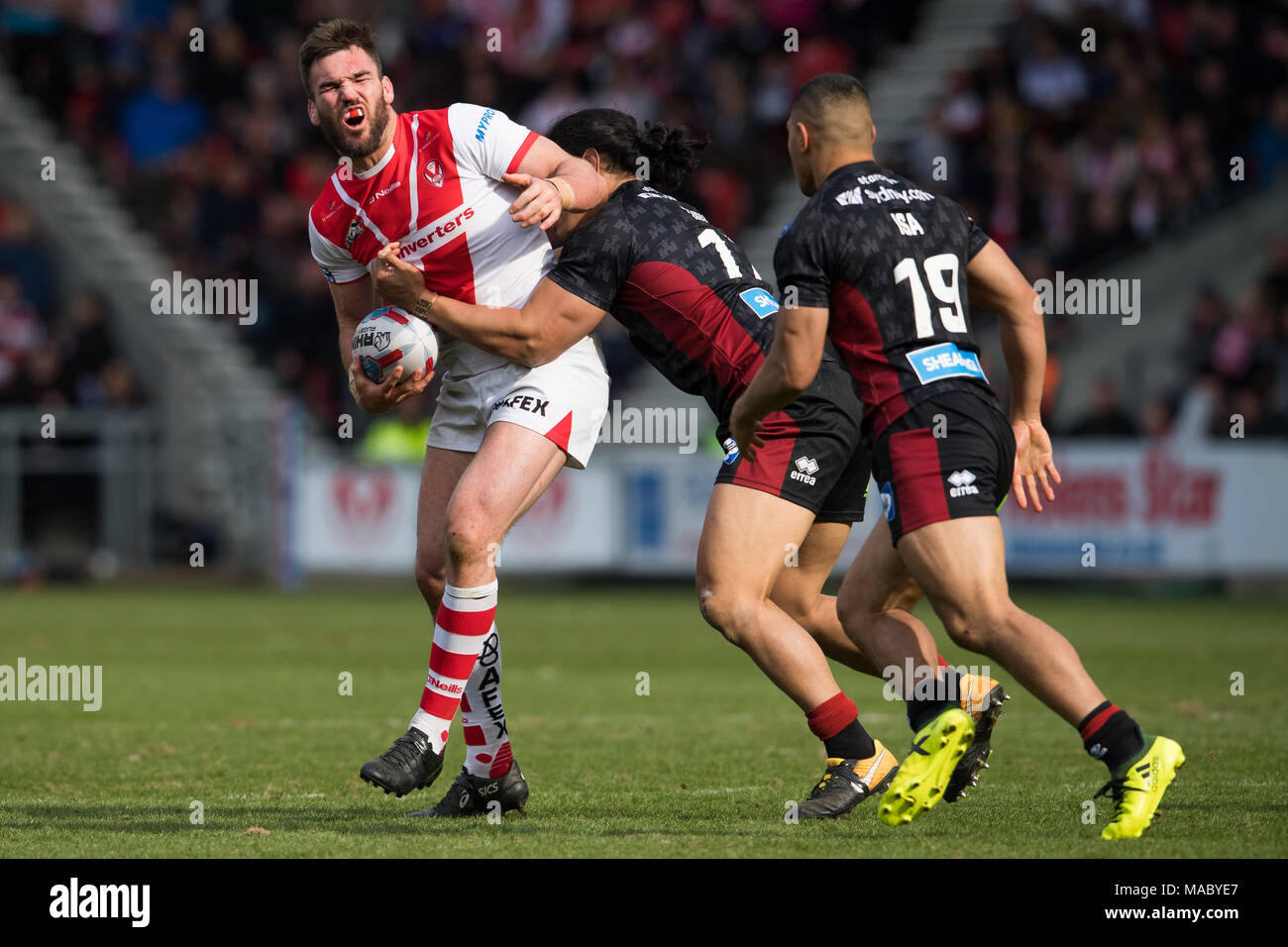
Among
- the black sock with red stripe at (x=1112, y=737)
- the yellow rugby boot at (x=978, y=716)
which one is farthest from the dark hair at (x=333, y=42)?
the black sock with red stripe at (x=1112, y=737)

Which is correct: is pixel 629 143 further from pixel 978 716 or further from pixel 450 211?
pixel 978 716

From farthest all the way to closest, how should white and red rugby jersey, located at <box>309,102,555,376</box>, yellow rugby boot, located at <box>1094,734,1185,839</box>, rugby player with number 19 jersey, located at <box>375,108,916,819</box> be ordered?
white and red rugby jersey, located at <box>309,102,555,376</box> → rugby player with number 19 jersey, located at <box>375,108,916,819</box> → yellow rugby boot, located at <box>1094,734,1185,839</box>

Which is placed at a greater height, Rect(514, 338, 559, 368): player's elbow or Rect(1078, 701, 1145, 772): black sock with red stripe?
Rect(514, 338, 559, 368): player's elbow

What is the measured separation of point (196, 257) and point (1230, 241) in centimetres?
1249

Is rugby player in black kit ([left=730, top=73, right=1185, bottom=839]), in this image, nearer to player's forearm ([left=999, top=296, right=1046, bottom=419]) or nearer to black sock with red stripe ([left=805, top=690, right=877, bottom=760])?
player's forearm ([left=999, top=296, right=1046, bottom=419])

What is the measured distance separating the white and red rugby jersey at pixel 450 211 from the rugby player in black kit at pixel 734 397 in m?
0.25

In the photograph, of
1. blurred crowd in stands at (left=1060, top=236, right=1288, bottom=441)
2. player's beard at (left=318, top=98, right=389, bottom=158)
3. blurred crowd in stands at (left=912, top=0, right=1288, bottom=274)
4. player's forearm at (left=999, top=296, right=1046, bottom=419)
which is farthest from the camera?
blurred crowd in stands at (left=912, top=0, right=1288, bottom=274)

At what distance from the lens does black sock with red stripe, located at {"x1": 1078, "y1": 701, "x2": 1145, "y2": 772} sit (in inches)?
209

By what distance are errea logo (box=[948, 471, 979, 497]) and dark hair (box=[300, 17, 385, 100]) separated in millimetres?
2657

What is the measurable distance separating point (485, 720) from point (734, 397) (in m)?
1.51

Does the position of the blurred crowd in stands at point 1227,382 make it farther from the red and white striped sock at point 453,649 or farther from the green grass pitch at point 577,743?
the red and white striped sock at point 453,649

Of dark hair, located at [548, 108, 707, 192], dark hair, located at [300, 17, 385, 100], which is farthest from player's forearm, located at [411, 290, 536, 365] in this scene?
dark hair, located at [300, 17, 385, 100]

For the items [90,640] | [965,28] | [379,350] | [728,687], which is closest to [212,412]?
[90,640]

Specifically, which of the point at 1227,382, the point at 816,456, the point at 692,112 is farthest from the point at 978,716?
the point at 692,112
